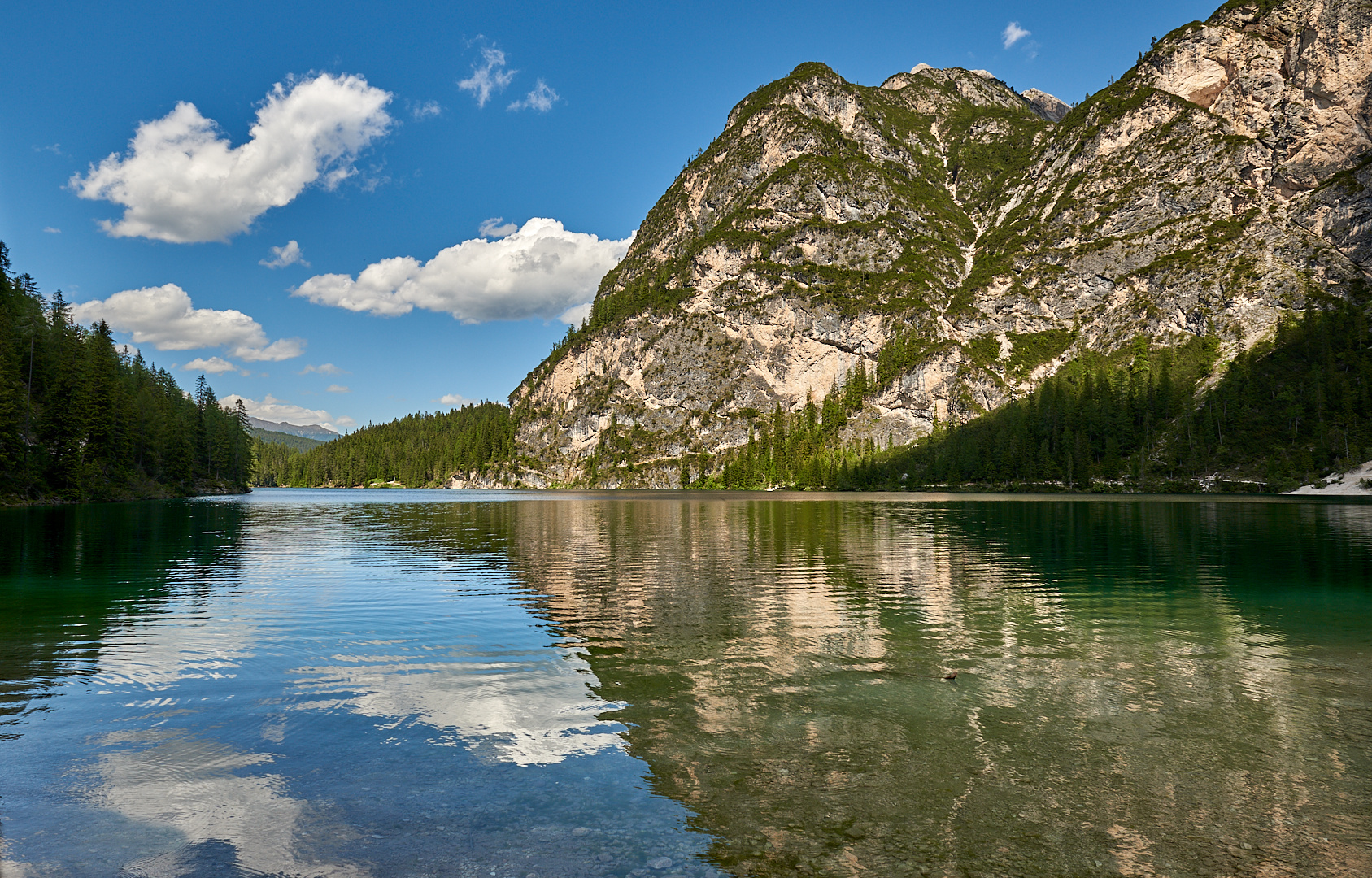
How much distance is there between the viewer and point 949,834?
8.32 metres

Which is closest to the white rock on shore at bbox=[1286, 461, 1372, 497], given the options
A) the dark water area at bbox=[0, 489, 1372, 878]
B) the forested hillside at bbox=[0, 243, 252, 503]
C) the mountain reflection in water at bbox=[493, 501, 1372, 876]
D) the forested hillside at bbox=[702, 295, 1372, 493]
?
the forested hillside at bbox=[702, 295, 1372, 493]

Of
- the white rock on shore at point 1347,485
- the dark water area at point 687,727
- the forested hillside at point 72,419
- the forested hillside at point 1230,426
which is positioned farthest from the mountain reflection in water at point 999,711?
the forested hillside at point 1230,426

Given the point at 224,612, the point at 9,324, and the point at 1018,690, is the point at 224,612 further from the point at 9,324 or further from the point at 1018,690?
the point at 9,324

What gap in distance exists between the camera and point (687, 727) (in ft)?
40.5

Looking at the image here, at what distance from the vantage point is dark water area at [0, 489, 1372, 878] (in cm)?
810

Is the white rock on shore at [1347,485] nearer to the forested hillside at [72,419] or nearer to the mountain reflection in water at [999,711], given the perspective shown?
the mountain reflection in water at [999,711]

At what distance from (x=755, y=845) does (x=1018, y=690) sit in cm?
874

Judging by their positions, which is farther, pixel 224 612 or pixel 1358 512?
pixel 1358 512

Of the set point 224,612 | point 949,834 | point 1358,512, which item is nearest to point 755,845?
point 949,834

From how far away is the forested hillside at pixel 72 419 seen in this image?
287 ft

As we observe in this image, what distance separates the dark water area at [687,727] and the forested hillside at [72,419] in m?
80.4

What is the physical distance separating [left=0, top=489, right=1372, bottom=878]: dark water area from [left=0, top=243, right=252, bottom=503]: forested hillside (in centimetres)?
8041

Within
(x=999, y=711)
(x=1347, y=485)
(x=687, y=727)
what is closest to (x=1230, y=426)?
(x=1347, y=485)

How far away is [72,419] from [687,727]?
397ft
